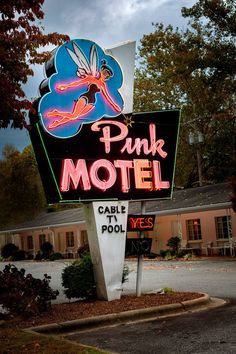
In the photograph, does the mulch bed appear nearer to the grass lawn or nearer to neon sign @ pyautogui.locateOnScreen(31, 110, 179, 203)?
the grass lawn

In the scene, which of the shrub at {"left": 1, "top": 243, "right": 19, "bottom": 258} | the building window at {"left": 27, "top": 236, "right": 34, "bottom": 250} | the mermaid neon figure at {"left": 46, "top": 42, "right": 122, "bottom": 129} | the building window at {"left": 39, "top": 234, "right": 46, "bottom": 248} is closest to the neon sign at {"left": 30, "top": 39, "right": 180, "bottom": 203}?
the mermaid neon figure at {"left": 46, "top": 42, "right": 122, "bottom": 129}

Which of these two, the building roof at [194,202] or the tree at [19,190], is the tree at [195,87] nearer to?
the building roof at [194,202]

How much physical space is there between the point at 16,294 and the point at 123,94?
5359 millimetres

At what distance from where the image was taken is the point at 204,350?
6.88 m

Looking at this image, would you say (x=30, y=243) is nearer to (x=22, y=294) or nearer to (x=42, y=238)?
(x=42, y=238)

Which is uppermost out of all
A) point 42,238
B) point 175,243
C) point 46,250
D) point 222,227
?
point 42,238

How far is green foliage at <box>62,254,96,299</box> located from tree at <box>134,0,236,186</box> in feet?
70.3

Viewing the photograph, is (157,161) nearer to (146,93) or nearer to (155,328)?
(155,328)

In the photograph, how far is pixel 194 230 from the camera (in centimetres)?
3191

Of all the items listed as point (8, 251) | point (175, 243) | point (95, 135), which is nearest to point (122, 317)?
point (95, 135)

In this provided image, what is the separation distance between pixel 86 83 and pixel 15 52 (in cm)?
383

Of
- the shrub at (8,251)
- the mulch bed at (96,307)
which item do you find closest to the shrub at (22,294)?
the mulch bed at (96,307)

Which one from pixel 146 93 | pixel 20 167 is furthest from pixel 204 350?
pixel 20 167

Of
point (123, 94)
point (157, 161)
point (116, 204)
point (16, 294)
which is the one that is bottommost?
point (16, 294)
